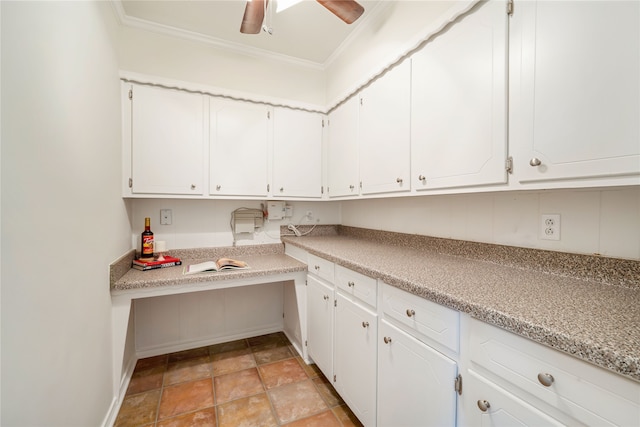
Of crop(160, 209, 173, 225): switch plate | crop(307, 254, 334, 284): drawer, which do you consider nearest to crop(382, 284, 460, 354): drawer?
crop(307, 254, 334, 284): drawer

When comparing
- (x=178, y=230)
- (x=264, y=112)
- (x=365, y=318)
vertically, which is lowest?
(x=365, y=318)

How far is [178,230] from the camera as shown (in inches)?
84.4

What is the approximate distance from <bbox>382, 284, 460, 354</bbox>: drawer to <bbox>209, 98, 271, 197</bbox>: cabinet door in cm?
141

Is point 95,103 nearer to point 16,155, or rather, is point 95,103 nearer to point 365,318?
point 16,155

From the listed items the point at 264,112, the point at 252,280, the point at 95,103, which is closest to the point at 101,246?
the point at 95,103

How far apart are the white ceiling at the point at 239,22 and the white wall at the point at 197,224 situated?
1297mm

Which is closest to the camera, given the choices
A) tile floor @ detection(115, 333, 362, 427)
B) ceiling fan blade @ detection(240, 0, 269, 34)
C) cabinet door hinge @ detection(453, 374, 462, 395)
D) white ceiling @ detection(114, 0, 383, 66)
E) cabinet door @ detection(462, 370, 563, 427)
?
cabinet door @ detection(462, 370, 563, 427)

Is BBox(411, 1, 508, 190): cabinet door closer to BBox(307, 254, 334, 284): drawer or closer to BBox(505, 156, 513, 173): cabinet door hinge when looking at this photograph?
BBox(505, 156, 513, 173): cabinet door hinge

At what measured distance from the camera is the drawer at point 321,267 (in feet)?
5.25

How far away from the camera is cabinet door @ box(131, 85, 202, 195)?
70.3 inches

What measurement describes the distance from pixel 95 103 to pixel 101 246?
2.33ft

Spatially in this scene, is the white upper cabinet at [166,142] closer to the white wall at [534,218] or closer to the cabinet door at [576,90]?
the white wall at [534,218]

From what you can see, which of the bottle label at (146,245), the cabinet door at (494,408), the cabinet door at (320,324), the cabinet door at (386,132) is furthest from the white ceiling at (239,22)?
the cabinet door at (494,408)

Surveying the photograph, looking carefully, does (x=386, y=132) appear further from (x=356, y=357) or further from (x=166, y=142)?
(x=166, y=142)
